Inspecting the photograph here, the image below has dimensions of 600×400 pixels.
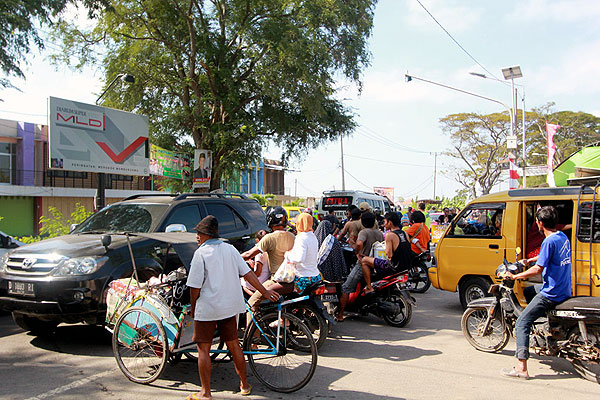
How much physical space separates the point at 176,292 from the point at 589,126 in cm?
4724

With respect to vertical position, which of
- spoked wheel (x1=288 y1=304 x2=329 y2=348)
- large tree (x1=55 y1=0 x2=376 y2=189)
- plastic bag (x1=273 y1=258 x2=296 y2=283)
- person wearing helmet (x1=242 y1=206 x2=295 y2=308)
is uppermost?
large tree (x1=55 y1=0 x2=376 y2=189)

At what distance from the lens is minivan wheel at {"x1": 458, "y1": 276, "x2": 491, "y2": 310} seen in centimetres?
804

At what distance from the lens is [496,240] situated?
25.7 feet

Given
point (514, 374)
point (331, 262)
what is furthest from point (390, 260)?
point (514, 374)

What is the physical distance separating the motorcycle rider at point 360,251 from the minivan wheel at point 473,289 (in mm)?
1744

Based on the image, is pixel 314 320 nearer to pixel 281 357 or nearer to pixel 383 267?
pixel 281 357

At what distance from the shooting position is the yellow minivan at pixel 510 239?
257 inches

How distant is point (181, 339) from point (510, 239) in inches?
216

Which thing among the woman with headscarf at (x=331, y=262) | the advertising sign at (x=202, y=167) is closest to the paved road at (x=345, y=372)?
the woman with headscarf at (x=331, y=262)

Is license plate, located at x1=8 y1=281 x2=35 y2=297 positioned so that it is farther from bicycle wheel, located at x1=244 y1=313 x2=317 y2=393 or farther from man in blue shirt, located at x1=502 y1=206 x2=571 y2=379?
man in blue shirt, located at x1=502 y1=206 x2=571 y2=379

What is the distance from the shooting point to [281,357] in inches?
191

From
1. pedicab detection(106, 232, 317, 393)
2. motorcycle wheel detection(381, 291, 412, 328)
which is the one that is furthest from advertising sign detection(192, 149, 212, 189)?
pedicab detection(106, 232, 317, 393)

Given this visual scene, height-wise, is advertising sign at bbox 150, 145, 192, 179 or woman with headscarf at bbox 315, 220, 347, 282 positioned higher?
advertising sign at bbox 150, 145, 192, 179

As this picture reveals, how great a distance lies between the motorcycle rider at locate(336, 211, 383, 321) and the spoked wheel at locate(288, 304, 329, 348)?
130 cm
